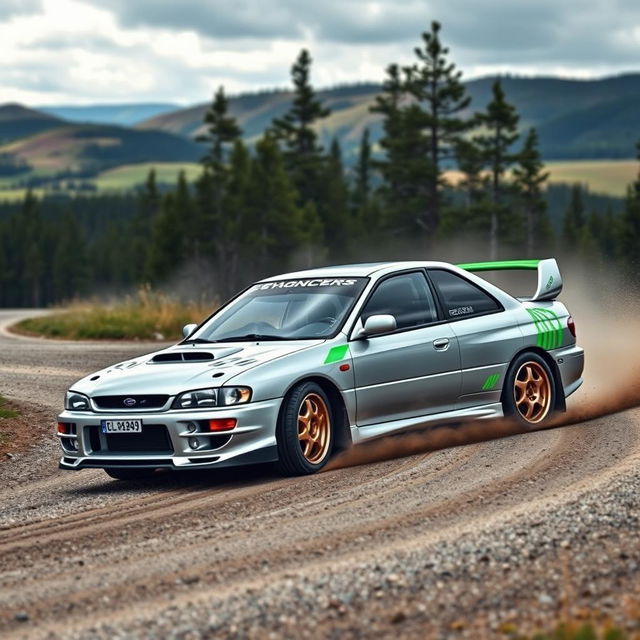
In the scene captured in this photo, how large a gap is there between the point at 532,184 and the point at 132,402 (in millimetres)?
102716

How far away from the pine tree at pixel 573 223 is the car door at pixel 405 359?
12806cm

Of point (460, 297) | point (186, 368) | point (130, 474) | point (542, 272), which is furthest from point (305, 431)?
point (542, 272)

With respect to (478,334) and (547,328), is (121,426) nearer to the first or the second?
(478,334)

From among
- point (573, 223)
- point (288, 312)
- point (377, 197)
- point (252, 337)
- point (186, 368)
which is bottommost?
point (186, 368)

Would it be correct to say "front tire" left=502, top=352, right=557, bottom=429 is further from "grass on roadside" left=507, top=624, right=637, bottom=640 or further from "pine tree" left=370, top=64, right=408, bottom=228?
"pine tree" left=370, top=64, right=408, bottom=228

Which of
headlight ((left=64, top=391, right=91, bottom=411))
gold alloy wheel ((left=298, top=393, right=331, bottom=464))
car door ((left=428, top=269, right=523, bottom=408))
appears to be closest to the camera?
gold alloy wheel ((left=298, top=393, right=331, bottom=464))

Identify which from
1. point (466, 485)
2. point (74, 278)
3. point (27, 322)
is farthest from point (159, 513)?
point (74, 278)

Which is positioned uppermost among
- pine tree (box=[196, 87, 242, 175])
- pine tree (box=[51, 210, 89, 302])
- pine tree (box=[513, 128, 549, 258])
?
pine tree (box=[196, 87, 242, 175])

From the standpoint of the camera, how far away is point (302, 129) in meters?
99.4

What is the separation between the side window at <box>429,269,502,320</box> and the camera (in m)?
11.0

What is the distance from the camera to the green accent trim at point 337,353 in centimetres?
966

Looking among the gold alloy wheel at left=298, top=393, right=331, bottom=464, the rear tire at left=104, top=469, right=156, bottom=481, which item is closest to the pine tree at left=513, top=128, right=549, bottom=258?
the rear tire at left=104, top=469, right=156, bottom=481

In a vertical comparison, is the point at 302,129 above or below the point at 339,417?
above

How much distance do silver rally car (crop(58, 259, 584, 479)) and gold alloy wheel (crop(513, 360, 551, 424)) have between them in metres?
0.01
